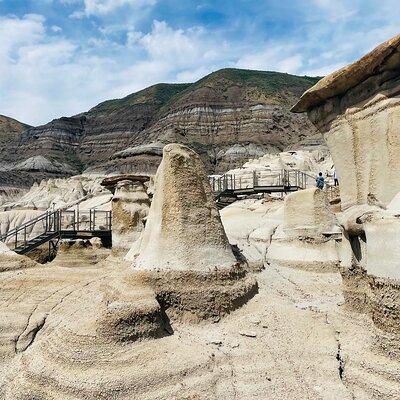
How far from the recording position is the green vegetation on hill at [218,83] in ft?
240

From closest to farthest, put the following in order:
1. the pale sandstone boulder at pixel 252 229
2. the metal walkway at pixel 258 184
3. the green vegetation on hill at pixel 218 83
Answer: the pale sandstone boulder at pixel 252 229 → the metal walkway at pixel 258 184 → the green vegetation on hill at pixel 218 83

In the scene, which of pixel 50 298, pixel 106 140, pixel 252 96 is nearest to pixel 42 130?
pixel 106 140

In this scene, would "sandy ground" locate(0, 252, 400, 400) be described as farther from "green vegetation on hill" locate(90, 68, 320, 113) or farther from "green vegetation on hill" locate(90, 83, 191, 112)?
"green vegetation on hill" locate(90, 83, 191, 112)

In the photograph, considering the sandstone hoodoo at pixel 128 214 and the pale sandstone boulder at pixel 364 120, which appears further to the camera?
the sandstone hoodoo at pixel 128 214

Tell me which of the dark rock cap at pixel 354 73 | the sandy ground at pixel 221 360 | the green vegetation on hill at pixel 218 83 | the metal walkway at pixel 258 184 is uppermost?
the green vegetation on hill at pixel 218 83

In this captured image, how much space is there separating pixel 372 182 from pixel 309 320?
88.4 inches

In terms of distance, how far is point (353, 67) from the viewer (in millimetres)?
6316

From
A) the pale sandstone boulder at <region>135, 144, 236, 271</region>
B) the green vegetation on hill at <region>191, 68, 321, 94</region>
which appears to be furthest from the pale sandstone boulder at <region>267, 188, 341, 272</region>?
the green vegetation on hill at <region>191, 68, 321, 94</region>

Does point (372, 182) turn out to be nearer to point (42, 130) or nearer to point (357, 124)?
point (357, 124)

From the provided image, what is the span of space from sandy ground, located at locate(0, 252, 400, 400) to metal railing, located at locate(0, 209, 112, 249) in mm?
9785

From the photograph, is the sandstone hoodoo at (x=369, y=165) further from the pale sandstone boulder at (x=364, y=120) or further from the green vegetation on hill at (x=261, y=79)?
Answer: the green vegetation on hill at (x=261, y=79)

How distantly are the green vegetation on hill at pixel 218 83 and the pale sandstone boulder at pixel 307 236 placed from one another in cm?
6098

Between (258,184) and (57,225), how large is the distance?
38.3 feet

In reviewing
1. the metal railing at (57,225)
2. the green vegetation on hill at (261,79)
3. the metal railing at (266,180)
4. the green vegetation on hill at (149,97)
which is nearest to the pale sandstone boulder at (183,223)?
the metal railing at (57,225)
